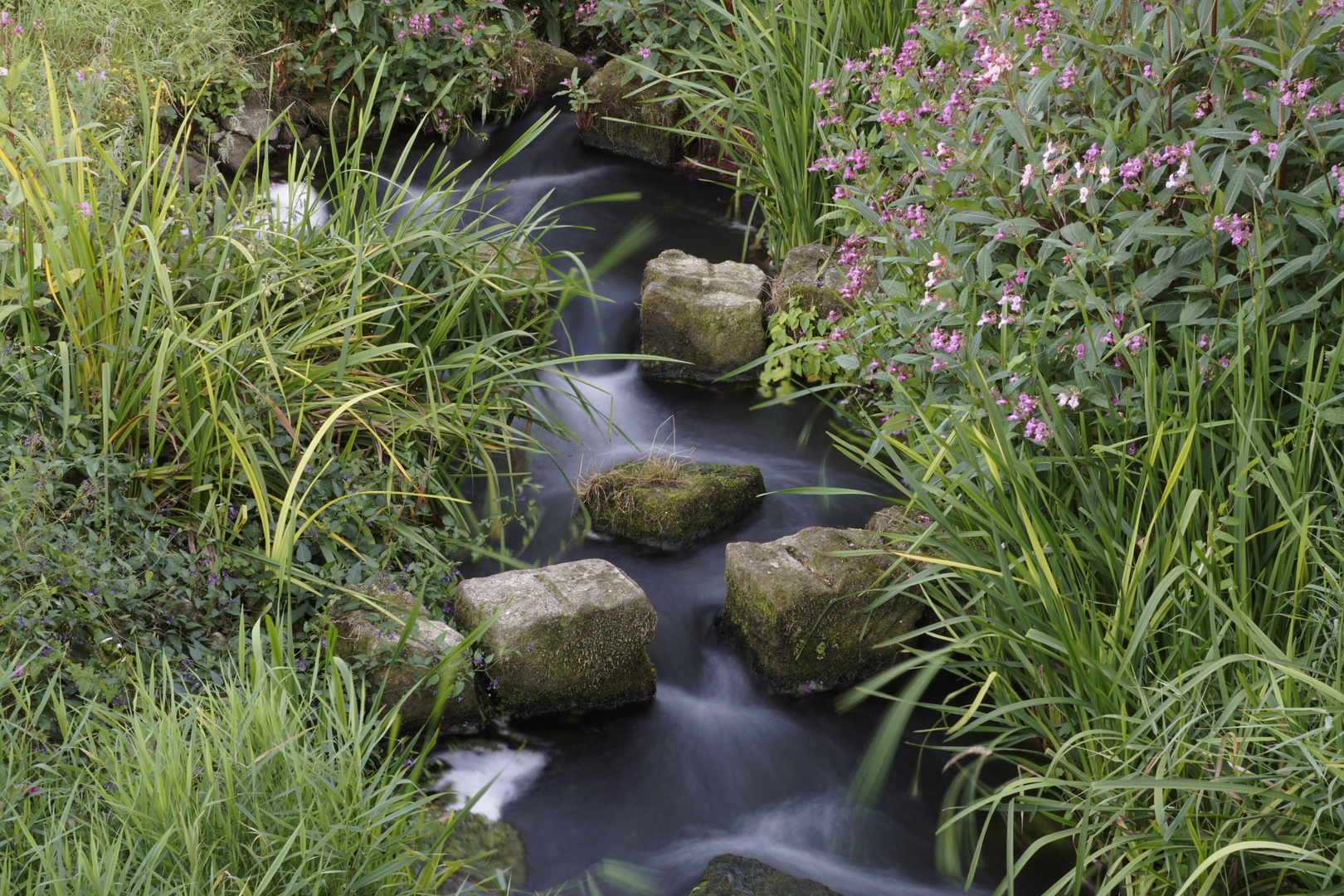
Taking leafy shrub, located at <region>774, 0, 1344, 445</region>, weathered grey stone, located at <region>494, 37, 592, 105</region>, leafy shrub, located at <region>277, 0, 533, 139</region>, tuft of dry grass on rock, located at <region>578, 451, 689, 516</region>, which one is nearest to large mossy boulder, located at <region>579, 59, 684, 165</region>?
weathered grey stone, located at <region>494, 37, 592, 105</region>

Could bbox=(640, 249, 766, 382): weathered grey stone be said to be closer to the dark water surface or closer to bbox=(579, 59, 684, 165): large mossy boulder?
the dark water surface

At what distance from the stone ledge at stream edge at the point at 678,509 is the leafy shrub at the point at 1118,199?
2.84ft

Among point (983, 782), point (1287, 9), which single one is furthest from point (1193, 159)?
point (983, 782)

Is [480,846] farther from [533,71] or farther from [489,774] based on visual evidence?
[533,71]

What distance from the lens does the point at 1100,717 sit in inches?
85.6

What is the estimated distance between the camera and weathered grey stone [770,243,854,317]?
4.36 metres

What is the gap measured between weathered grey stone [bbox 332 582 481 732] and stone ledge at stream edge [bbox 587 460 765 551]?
929mm

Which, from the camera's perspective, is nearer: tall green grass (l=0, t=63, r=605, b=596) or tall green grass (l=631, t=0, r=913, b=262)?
tall green grass (l=0, t=63, r=605, b=596)

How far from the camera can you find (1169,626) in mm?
2260

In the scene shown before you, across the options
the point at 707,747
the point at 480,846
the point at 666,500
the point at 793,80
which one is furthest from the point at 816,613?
the point at 793,80

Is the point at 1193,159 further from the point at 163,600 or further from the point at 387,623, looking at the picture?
the point at 163,600

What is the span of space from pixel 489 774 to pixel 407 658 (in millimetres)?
413

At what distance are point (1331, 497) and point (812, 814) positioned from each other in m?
1.55

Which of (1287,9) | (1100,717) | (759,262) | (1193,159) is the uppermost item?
(1287,9)
